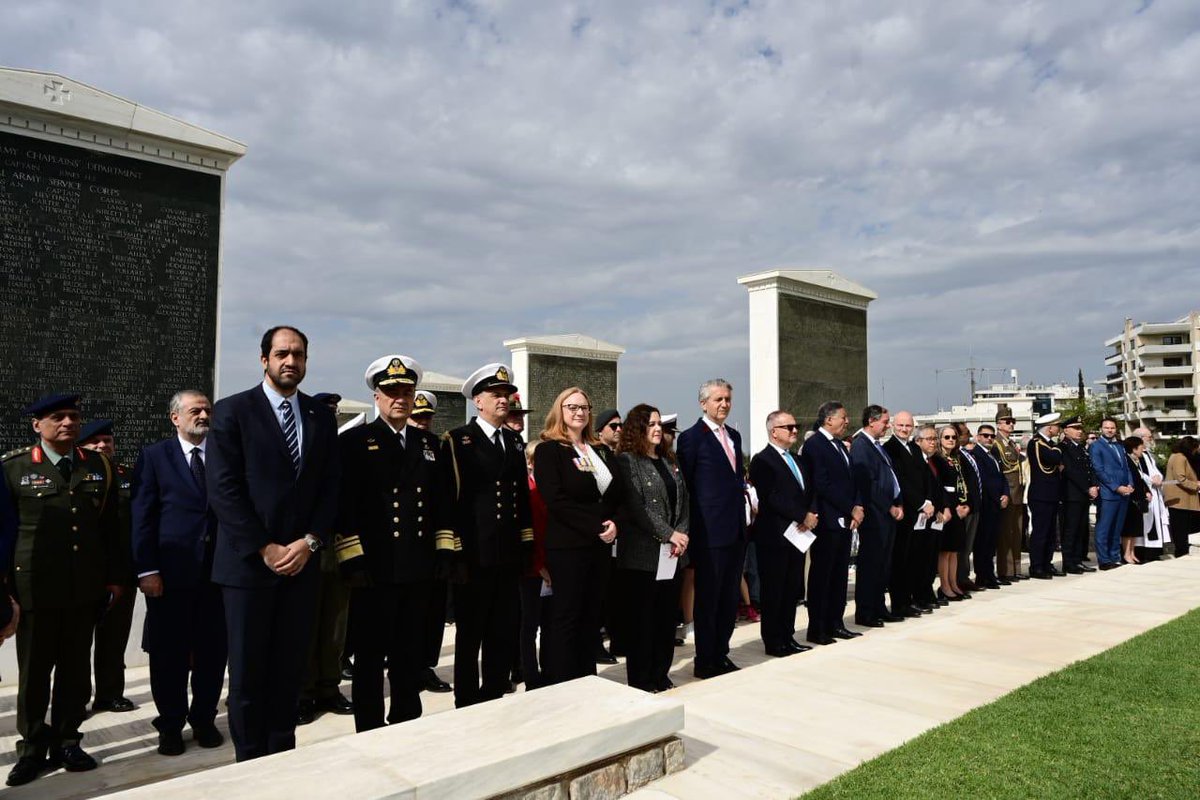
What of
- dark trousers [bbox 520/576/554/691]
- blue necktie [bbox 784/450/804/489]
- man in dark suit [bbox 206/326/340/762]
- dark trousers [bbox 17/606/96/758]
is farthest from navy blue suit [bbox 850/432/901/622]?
dark trousers [bbox 17/606/96/758]

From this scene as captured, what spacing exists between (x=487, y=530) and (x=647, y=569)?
3.87 feet

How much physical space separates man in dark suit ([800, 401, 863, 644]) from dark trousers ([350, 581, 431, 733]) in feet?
10.9

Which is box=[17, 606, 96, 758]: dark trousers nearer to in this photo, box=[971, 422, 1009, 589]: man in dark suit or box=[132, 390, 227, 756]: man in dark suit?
box=[132, 390, 227, 756]: man in dark suit

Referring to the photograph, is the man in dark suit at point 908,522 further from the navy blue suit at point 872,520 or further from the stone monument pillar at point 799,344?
the stone monument pillar at point 799,344

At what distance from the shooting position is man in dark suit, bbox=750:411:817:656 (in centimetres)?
592

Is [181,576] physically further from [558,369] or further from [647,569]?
[558,369]

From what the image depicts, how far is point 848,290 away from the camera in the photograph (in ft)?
41.1

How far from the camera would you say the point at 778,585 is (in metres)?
5.93

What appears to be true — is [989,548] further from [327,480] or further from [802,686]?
[327,480]

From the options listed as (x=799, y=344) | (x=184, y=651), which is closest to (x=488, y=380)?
(x=184, y=651)

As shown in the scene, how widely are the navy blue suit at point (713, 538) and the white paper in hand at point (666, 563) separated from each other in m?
0.44

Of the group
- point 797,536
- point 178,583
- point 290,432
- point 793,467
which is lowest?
point 178,583

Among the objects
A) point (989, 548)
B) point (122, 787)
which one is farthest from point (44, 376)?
point (989, 548)

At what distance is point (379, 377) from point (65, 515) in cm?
174
